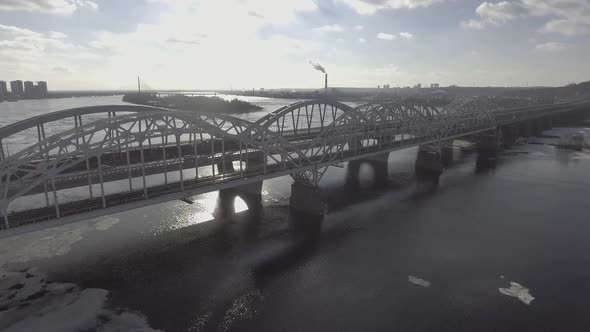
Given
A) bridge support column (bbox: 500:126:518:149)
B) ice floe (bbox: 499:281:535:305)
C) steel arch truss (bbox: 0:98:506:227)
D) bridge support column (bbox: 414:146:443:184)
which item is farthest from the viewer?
bridge support column (bbox: 500:126:518:149)

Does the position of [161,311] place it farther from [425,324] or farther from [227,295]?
[425,324]

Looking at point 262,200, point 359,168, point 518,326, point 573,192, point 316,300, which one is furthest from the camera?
point 359,168

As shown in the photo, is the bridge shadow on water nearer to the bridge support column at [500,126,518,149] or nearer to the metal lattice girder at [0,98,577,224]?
the metal lattice girder at [0,98,577,224]

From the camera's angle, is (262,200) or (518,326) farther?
(262,200)

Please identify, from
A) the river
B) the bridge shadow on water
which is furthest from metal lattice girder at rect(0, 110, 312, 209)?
the bridge shadow on water

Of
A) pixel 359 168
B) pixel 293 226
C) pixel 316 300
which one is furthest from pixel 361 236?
pixel 359 168

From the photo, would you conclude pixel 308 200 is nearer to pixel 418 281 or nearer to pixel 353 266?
pixel 353 266
